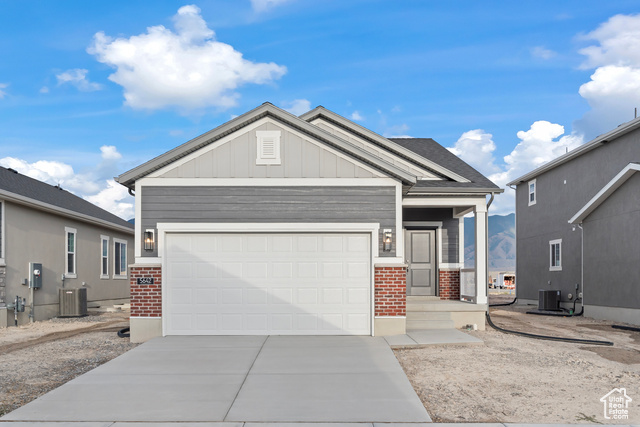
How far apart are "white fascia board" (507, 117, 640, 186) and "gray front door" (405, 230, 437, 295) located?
773 cm

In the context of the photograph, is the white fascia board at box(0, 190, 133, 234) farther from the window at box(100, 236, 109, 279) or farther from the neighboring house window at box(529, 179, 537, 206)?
the neighboring house window at box(529, 179, 537, 206)

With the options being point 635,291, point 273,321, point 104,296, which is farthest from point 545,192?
point 104,296

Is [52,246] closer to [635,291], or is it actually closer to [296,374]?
[296,374]

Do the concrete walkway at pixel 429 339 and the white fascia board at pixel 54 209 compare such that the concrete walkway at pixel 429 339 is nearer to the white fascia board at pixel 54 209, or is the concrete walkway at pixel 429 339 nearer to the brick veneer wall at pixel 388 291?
the brick veneer wall at pixel 388 291

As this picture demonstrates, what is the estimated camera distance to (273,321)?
12180 mm

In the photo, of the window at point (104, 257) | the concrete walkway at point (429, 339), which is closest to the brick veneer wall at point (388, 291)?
the concrete walkway at point (429, 339)

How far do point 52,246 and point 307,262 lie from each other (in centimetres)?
1043

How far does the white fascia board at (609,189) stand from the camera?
16.2m

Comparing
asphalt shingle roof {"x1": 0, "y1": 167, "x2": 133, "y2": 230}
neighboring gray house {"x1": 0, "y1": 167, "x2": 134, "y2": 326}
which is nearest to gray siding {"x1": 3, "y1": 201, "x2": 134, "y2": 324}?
neighboring gray house {"x1": 0, "y1": 167, "x2": 134, "y2": 326}

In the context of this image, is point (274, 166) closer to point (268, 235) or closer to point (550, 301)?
point (268, 235)

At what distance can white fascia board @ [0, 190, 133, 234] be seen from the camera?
51.1 feet

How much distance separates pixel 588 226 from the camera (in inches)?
758

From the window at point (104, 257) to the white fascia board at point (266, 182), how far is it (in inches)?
463

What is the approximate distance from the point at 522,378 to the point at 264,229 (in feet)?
19.3
